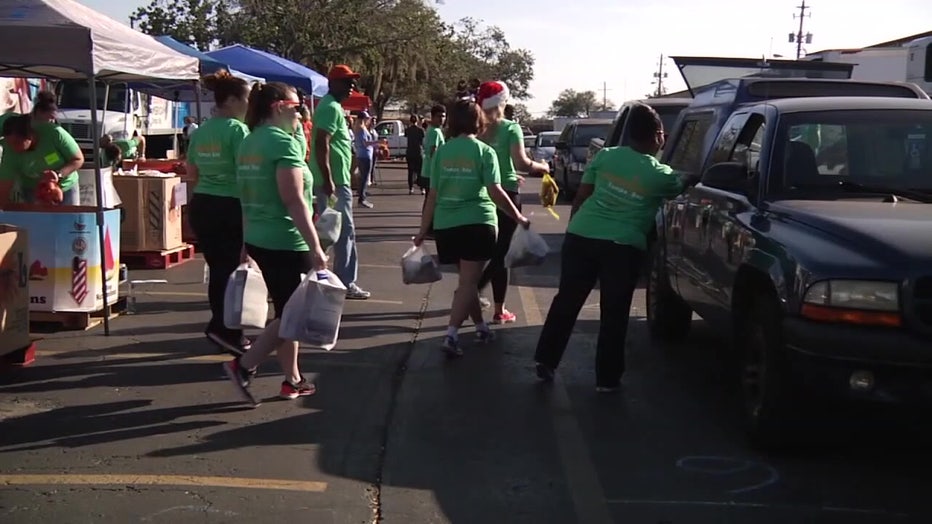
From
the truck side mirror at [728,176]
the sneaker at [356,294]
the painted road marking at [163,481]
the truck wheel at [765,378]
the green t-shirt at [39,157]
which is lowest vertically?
the sneaker at [356,294]

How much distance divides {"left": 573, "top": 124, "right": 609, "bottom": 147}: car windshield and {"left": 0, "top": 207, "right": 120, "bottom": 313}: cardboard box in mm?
15650

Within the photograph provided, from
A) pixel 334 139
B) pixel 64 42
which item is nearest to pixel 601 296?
pixel 334 139

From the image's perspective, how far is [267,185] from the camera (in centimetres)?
623

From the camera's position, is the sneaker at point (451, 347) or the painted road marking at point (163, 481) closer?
the painted road marking at point (163, 481)

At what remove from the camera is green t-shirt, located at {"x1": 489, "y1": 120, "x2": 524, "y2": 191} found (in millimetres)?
8750

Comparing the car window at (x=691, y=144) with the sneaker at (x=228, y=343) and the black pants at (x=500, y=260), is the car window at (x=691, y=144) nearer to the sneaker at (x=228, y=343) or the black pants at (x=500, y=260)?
the black pants at (x=500, y=260)

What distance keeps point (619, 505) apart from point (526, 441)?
1031mm

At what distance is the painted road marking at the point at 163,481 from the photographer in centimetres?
508

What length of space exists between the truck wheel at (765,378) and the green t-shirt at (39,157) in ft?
19.0

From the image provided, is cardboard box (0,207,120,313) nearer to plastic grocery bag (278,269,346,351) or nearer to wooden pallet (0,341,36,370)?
wooden pallet (0,341,36,370)

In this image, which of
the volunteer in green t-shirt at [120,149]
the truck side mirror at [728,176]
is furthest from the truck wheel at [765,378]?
the volunteer in green t-shirt at [120,149]

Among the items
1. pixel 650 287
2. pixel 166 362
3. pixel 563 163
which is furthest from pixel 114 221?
pixel 563 163

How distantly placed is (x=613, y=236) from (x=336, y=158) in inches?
133

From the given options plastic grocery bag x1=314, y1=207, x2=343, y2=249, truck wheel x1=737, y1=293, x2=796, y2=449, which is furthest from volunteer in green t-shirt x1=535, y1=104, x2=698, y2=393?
plastic grocery bag x1=314, y1=207, x2=343, y2=249
